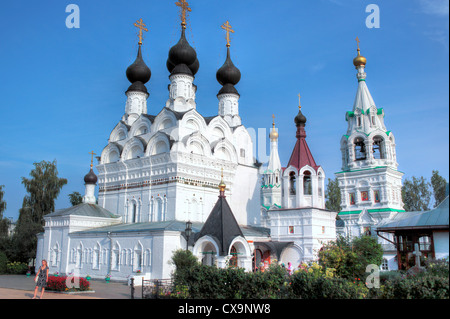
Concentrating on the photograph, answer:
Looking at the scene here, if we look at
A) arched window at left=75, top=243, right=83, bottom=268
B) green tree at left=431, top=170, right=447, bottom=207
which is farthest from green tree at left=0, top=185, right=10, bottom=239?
green tree at left=431, top=170, right=447, bottom=207

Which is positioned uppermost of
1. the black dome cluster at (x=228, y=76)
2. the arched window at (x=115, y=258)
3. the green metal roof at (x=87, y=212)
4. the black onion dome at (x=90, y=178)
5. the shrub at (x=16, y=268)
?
the black dome cluster at (x=228, y=76)

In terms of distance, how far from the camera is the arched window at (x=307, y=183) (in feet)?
67.4

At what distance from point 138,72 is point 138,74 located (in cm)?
13

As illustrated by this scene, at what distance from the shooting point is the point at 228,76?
87.4ft

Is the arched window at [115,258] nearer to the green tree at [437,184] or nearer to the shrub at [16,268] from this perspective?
the shrub at [16,268]

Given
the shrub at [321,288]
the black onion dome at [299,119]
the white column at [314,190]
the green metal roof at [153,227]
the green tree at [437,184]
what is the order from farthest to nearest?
1. the green tree at [437,184]
2. the black onion dome at [299,119]
3. the white column at [314,190]
4. the green metal roof at [153,227]
5. the shrub at [321,288]

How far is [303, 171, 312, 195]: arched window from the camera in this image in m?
20.5

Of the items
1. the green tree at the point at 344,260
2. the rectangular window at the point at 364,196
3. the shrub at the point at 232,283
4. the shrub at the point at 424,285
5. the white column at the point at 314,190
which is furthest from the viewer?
the rectangular window at the point at 364,196

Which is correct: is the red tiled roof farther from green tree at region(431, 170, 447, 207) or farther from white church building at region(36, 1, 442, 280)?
green tree at region(431, 170, 447, 207)

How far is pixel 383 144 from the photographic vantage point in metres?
26.4

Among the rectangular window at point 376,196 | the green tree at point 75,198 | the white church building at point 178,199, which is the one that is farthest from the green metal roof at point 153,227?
the green tree at point 75,198

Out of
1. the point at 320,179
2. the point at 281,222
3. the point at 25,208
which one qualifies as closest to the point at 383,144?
the point at 320,179
